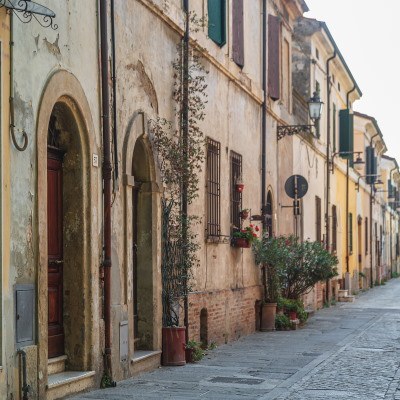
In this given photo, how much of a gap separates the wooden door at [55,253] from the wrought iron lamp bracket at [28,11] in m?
1.47

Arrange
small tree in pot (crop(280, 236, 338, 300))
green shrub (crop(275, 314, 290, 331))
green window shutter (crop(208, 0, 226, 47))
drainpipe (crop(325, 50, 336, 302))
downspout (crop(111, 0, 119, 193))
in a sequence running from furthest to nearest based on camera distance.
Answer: drainpipe (crop(325, 50, 336, 302)) < small tree in pot (crop(280, 236, 338, 300)) < green shrub (crop(275, 314, 290, 331)) < green window shutter (crop(208, 0, 226, 47)) < downspout (crop(111, 0, 119, 193))

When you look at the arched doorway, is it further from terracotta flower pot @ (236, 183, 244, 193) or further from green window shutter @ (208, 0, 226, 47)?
terracotta flower pot @ (236, 183, 244, 193)

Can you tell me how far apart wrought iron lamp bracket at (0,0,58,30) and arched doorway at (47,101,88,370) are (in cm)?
116

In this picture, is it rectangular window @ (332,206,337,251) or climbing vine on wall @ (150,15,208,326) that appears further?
rectangular window @ (332,206,337,251)

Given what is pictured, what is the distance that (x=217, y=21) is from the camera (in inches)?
595

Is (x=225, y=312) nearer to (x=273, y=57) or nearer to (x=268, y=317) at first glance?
(x=268, y=317)

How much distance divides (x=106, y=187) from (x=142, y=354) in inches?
94.5

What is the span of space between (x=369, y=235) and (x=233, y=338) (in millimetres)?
28546

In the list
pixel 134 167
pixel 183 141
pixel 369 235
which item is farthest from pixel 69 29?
pixel 369 235

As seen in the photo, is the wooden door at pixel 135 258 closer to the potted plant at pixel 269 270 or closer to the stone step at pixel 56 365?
the stone step at pixel 56 365

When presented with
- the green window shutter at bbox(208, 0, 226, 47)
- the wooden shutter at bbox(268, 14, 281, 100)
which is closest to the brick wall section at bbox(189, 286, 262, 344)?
the green window shutter at bbox(208, 0, 226, 47)

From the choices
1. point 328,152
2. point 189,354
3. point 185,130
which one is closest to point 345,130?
point 328,152

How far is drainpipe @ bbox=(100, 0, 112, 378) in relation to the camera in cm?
995

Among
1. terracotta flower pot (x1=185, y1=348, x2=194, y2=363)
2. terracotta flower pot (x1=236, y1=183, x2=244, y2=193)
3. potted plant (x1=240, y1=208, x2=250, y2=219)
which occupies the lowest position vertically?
terracotta flower pot (x1=185, y1=348, x2=194, y2=363)
